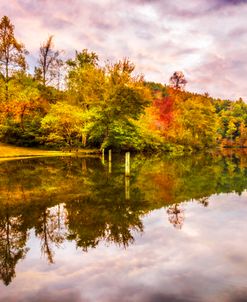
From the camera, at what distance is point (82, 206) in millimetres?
11578

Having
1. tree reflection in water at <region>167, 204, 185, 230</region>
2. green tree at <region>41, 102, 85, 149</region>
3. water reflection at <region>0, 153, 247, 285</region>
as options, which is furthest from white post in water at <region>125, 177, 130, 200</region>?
green tree at <region>41, 102, 85, 149</region>

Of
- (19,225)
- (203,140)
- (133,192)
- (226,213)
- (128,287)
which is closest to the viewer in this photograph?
(128,287)

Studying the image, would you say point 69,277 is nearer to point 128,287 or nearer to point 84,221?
point 128,287

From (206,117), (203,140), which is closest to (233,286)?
(206,117)

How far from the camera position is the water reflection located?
8125 mm

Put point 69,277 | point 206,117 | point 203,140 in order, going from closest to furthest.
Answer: point 69,277 → point 206,117 → point 203,140

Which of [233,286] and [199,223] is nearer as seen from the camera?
[233,286]

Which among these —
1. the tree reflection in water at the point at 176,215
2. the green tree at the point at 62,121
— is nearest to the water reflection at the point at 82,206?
the tree reflection in water at the point at 176,215

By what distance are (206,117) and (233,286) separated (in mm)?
62700

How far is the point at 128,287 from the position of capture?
18.4 feet

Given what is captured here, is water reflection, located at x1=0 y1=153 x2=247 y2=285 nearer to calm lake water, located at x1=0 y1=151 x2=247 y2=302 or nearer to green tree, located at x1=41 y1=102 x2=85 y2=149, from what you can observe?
calm lake water, located at x1=0 y1=151 x2=247 y2=302

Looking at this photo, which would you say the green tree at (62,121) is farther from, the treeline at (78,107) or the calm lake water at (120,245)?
the calm lake water at (120,245)

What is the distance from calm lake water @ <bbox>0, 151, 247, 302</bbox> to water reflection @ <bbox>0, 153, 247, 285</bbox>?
3 centimetres

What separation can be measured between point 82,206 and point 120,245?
401cm
